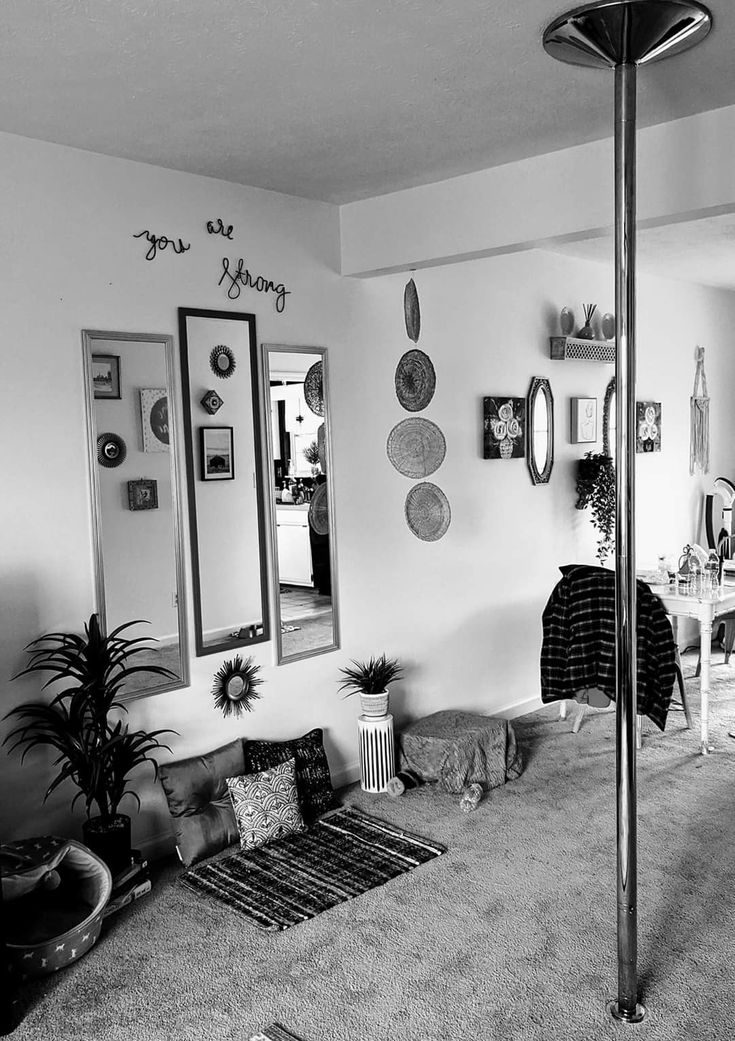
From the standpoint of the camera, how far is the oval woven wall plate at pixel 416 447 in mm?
4555

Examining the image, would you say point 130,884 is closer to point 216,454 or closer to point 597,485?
point 216,454

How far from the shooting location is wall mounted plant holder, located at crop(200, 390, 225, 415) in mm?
3766

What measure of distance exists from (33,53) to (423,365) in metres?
2.51

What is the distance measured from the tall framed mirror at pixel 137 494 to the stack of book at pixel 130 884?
1.96ft

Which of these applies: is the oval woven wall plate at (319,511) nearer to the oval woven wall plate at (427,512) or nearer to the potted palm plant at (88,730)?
the oval woven wall plate at (427,512)

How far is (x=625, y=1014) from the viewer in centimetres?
259

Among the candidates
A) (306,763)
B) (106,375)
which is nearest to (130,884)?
(306,763)

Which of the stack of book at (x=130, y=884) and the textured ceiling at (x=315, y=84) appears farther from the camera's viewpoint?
the stack of book at (x=130, y=884)

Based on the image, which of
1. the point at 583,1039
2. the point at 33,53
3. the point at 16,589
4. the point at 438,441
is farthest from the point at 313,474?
the point at 583,1039

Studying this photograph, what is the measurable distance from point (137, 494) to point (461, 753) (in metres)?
1.83

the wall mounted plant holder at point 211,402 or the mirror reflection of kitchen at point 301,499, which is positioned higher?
the wall mounted plant holder at point 211,402

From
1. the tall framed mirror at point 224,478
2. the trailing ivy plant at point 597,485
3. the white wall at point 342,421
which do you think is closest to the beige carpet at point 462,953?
the white wall at point 342,421

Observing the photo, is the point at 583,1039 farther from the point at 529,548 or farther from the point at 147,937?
the point at 529,548

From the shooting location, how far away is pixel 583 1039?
2.51m
